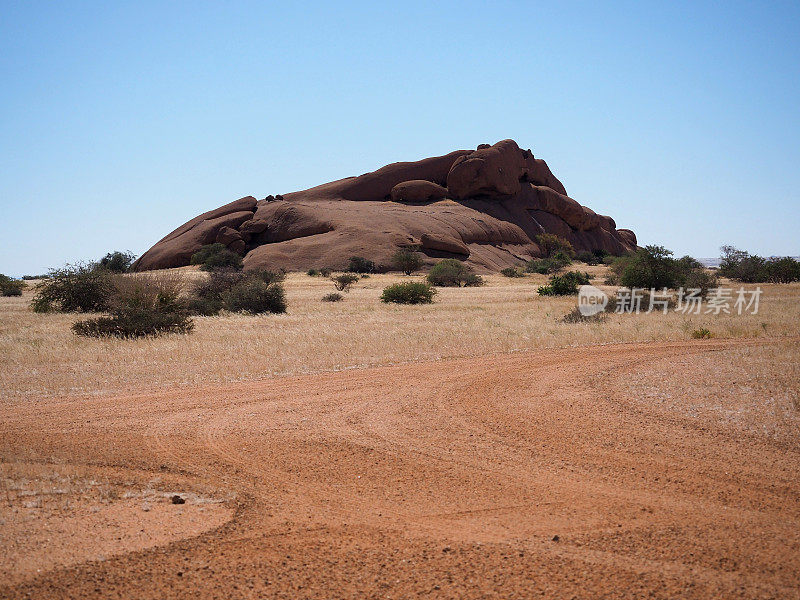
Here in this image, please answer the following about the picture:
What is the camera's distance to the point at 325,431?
7.24 m

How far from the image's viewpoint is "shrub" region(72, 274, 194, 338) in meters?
17.3

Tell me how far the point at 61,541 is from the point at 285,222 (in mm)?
74469

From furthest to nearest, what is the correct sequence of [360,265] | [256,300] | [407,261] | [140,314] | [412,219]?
1. [412,219]
2. [360,265]
3. [407,261]
4. [256,300]
5. [140,314]

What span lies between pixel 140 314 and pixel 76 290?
11.3 metres

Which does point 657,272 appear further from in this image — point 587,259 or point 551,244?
point 551,244

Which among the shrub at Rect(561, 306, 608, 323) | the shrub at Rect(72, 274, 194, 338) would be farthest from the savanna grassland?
the shrub at Rect(561, 306, 608, 323)

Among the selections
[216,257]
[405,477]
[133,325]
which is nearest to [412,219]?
[216,257]

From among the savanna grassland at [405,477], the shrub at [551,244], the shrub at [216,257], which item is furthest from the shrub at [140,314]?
the shrub at [551,244]

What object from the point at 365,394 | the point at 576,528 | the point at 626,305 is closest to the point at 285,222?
the point at 626,305

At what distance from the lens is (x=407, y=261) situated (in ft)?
196

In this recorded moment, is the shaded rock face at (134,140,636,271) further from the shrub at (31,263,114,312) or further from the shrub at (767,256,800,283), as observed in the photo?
the shrub at (31,263,114,312)

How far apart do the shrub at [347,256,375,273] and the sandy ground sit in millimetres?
51141

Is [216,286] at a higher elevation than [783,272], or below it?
below

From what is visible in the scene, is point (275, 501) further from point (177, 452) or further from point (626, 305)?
point (626, 305)
